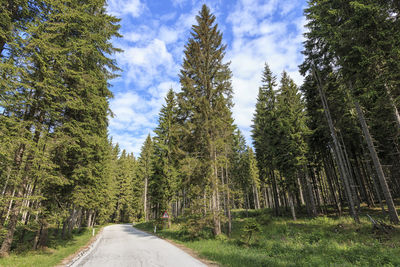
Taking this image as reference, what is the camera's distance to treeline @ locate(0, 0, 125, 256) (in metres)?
8.02

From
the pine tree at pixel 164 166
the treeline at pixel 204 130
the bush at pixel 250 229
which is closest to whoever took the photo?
the bush at pixel 250 229

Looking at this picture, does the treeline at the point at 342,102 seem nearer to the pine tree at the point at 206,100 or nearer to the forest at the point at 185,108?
the forest at the point at 185,108

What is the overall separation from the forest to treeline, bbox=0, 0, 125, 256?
8 cm

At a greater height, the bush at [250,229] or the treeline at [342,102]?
the treeline at [342,102]

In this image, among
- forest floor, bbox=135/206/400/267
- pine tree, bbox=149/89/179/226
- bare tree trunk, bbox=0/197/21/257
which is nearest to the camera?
forest floor, bbox=135/206/400/267

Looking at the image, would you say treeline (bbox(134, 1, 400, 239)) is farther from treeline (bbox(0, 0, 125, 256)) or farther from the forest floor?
treeline (bbox(0, 0, 125, 256))

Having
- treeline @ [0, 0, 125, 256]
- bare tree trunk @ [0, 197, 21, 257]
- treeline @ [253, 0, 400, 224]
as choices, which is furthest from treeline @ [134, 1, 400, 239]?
bare tree trunk @ [0, 197, 21, 257]

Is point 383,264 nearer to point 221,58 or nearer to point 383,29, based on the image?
point 383,29

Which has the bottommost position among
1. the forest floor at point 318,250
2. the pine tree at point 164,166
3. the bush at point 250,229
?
the forest floor at point 318,250

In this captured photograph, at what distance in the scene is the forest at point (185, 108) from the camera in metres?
8.52

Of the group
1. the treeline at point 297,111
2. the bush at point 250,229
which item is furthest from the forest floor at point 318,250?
the treeline at point 297,111

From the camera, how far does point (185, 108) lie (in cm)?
1505

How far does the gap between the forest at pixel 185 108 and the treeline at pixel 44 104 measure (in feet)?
0.25

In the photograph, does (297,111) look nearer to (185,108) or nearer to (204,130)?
(204,130)
